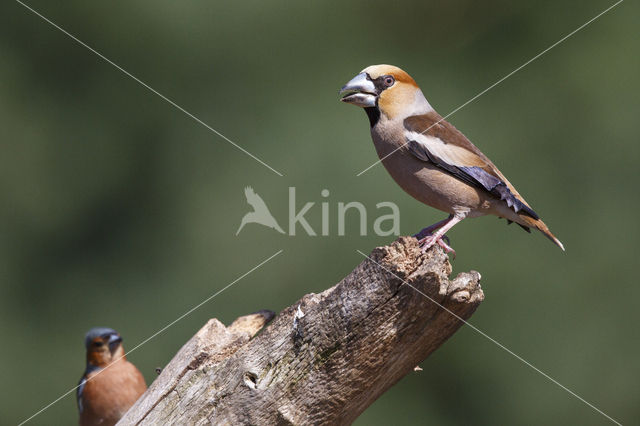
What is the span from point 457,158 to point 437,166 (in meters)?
0.13

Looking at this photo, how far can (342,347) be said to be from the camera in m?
3.77

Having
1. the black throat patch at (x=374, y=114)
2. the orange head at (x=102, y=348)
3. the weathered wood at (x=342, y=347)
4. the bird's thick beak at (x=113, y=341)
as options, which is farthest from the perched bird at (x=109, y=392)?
the black throat patch at (x=374, y=114)

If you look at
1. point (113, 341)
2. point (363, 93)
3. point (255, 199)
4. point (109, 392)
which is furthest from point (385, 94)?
point (255, 199)

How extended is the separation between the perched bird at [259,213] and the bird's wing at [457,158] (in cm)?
576

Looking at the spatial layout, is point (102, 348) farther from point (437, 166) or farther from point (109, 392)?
point (437, 166)

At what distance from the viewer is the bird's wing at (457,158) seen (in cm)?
486

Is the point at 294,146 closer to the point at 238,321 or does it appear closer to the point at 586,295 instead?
the point at 586,295

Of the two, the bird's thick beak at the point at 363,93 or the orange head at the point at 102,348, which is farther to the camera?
the orange head at the point at 102,348

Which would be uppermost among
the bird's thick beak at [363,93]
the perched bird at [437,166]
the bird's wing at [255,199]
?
the bird's wing at [255,199]

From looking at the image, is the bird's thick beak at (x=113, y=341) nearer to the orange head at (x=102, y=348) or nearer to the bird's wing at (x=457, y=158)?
the orange head at (x=102, y=348)

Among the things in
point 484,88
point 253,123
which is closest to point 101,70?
point 253,123

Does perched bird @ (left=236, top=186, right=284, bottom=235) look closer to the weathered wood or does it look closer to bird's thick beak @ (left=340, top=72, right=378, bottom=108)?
bird's thick beak @ (left=340, top=72, right=378, bottom=108)

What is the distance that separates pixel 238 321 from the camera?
4.62 meters

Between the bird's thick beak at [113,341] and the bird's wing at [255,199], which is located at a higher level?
the bird's wing at [255,199]
